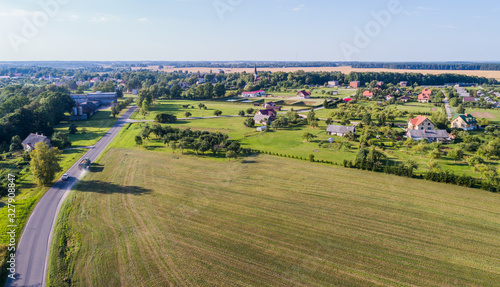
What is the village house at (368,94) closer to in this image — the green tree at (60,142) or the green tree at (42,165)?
the green tree at (60,142)

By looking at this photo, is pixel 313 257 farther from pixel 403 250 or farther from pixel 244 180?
pixel 244 180

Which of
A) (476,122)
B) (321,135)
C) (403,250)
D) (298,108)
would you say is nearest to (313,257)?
(403,250)

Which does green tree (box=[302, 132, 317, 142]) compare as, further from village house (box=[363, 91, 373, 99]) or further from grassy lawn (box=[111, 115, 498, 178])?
village house (box=[363, 91, 373, 99])

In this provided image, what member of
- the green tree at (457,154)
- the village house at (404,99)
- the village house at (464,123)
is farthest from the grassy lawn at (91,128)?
the village house at (404,99)

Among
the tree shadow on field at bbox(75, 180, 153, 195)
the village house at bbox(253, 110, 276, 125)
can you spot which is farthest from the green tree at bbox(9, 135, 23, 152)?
the village house at bbox(253, 110, 276, 125)

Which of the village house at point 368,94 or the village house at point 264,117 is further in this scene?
the village house at point 368,94
